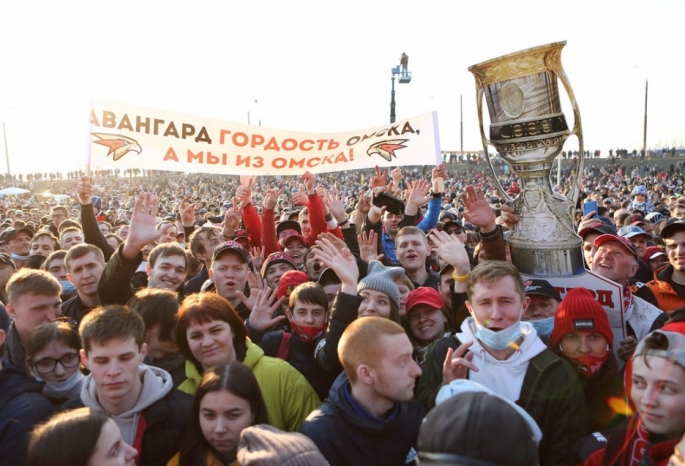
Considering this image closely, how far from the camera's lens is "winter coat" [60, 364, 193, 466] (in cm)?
270

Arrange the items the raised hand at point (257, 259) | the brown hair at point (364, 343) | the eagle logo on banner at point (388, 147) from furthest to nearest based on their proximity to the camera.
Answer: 1. the eagle logo on banner at point (388, 147)
2. the raised hand at point (257, 259)
3. the brown hair at point (364, 343)

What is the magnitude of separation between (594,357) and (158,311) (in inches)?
104

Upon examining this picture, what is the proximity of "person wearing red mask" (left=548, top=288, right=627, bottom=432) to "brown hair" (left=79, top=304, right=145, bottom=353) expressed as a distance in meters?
2.36

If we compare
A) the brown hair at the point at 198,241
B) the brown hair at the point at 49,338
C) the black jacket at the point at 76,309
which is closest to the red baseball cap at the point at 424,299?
the brown hair at the point at 49,338

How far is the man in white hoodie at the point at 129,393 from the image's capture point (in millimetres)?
2711

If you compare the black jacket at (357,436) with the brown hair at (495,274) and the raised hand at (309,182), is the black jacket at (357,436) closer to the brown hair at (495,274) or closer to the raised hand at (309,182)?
the brown hair at (495,274)

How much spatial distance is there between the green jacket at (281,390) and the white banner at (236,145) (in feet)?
A: 14.0

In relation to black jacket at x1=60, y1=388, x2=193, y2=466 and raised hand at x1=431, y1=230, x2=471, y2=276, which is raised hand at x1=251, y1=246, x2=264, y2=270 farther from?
black jacket at x1=60, y1=388, x2=193, y2=466

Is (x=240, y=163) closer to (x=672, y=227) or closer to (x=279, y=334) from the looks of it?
(x=279, y=334)

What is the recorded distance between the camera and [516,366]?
2.74m

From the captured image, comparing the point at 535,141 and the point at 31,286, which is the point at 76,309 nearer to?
the point at 31,286

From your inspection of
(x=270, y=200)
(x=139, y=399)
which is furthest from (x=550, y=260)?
(x=270, y=200)

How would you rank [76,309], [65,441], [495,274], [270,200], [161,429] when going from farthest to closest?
[270,200]
[76,309]
[495,274]
[161,429]
[65,441]

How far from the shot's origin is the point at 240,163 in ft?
25.2
